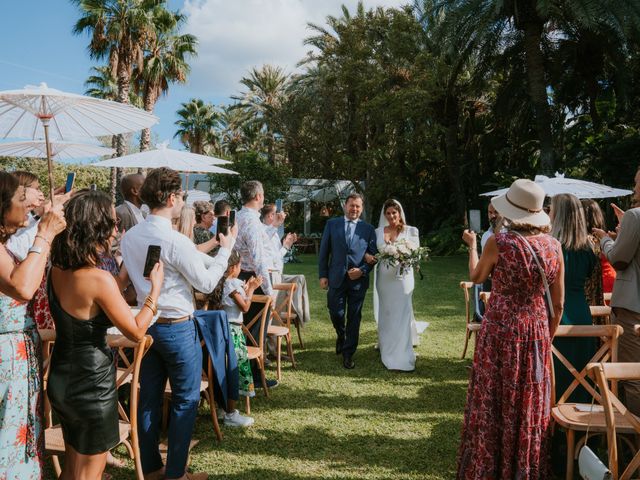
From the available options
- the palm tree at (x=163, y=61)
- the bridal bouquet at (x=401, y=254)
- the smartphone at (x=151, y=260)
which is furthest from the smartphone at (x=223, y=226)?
the palm tree at (x=163, y=61)

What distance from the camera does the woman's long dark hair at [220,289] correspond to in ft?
15.5

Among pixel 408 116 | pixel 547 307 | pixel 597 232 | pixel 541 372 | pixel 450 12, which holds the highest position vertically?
Answer: pixel 450 12

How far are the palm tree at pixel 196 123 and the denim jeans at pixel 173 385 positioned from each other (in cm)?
3918

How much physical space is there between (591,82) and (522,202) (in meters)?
21.1

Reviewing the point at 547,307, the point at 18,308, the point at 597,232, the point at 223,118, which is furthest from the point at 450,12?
the point at 223,118

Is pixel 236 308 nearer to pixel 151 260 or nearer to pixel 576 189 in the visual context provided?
pixel 151 260

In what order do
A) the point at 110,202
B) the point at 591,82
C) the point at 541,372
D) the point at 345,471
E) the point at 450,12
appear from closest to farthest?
the point at 110,202 → the point at 541,372 → the point at 345,471 → the point at 450,12 → the point at 591,82

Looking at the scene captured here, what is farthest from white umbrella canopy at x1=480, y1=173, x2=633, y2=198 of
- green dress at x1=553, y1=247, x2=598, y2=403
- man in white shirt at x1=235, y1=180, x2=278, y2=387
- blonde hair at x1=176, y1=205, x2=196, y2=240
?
blonde hair at x1=176, y1=205, x2=196, y2=240

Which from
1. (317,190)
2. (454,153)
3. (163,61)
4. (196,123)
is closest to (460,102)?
(454,153)

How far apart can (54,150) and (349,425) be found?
18.5 feet

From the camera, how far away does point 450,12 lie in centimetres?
1728

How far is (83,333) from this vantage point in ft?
8.33

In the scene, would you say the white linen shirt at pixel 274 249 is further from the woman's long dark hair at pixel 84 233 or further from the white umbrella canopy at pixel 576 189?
the woman's long dark hair at pixel 84 233

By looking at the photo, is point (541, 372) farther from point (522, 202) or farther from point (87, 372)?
point (87, 372)
